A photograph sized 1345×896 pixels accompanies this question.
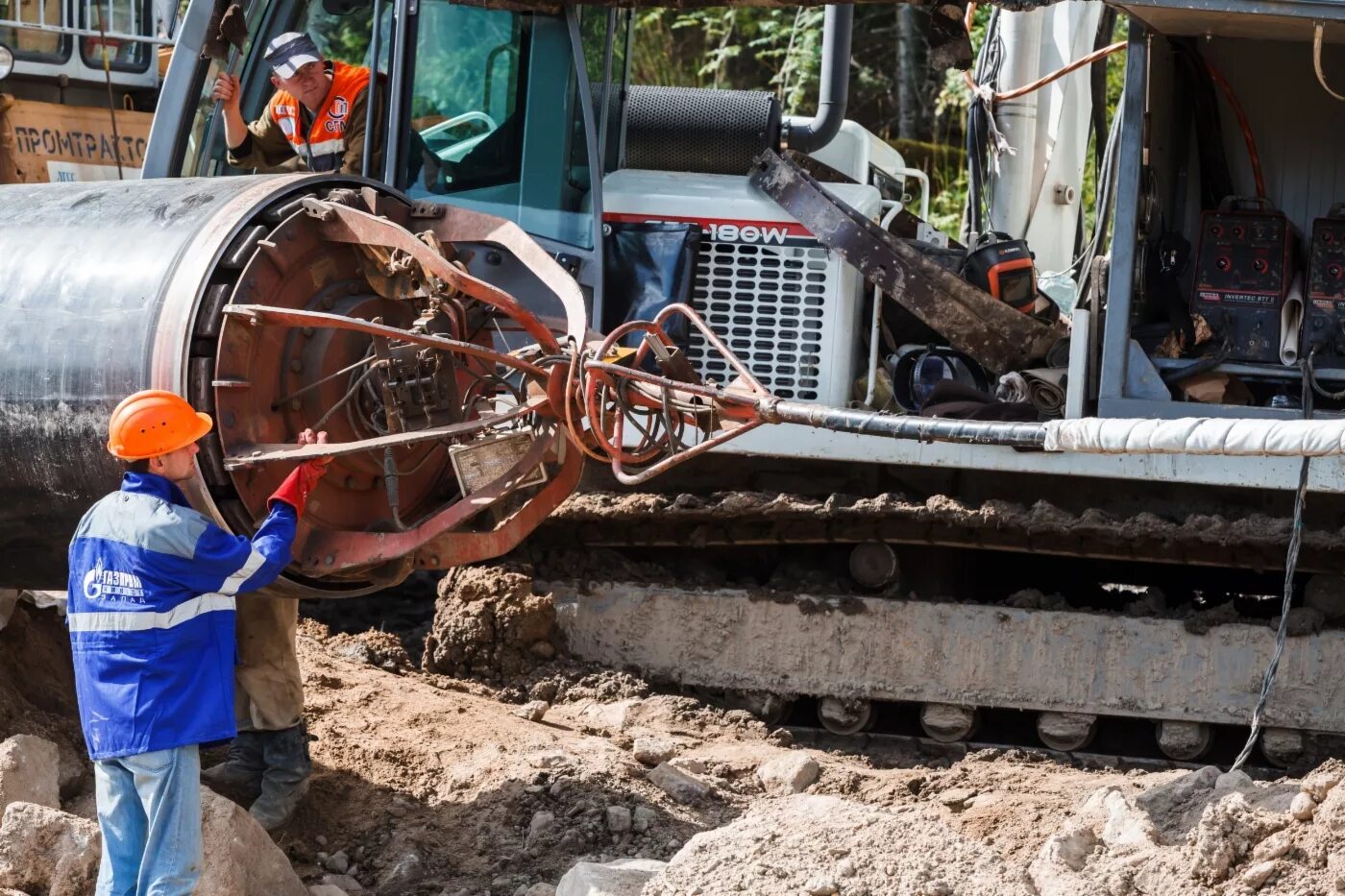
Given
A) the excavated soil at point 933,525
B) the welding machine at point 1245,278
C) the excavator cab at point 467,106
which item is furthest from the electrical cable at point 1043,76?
the excavated soil at point 933,525

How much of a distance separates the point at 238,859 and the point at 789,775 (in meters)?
1.84

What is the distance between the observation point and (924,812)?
4500 millimetres

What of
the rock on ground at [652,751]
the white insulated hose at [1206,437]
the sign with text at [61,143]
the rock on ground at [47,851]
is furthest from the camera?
the sign with text at [61,143]

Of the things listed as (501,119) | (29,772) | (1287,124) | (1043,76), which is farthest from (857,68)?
(29,772)

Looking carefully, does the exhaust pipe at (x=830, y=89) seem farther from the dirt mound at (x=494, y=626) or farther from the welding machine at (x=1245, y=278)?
the dirt mound at (x=494, y=626)

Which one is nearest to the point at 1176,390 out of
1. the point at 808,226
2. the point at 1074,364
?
the point at 1074,364

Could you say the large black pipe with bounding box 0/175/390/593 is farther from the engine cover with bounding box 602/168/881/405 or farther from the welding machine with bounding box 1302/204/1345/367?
the welding machine with bounding box 1302/204/1345/367

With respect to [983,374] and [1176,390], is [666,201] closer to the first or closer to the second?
[983,374]

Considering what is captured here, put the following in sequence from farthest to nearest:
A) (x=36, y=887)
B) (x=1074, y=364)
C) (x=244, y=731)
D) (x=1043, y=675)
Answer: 1. (x=1043, y=675)
2. (x=1074, y=364)
3. (x=244, y=731)
4. (x=36, y=887)

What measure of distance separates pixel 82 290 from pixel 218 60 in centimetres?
171

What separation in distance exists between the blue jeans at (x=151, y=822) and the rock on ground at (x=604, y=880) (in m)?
0.88

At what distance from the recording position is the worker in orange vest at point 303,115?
5.92 m

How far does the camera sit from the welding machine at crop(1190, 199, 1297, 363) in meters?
6.04

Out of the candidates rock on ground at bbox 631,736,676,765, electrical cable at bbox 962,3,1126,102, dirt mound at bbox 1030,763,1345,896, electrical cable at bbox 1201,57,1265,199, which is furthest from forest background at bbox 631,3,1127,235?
dirt mound at bbox 1030,763,1345,896
